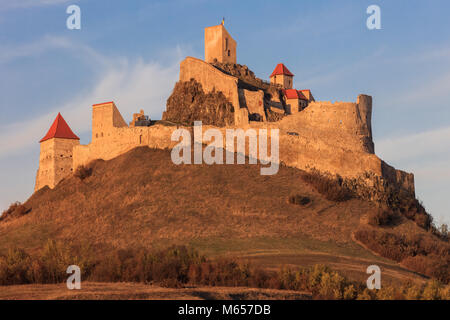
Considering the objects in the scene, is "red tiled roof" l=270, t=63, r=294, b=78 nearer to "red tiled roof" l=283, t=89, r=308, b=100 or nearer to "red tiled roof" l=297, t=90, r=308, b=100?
"red tiled roof" l=297, t=90, r=308, b=100

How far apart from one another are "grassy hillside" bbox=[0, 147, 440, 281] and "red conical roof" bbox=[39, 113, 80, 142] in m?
5.14

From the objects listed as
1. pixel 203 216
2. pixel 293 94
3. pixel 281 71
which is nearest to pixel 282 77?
pixel 281 71

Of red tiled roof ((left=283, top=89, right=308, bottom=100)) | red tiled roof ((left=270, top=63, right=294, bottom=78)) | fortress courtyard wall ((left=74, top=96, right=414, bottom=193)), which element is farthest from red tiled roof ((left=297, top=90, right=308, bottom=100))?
fortress courtyard wall ((left=74, top=96, right=414, bottom=193))

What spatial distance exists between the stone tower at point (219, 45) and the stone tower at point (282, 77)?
4.32 meters

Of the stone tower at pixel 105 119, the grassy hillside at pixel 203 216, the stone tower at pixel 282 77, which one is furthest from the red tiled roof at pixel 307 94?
the stone tower at pixel 105 119

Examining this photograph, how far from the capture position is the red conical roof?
50.6m

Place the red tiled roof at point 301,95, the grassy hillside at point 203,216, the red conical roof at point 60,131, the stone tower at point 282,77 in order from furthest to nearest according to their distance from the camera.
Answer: the stone tower at point 282,77
the red tiled roof at point 301,95
the red conical roof at point 60,131
the grassy hillside at point 203,216

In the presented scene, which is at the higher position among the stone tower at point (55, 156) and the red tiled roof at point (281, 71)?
the red tiled roof at point (281, 71)

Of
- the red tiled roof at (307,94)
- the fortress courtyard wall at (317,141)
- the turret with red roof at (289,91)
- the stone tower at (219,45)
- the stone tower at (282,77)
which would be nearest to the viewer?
the fortress courtyard wall at (317,141)

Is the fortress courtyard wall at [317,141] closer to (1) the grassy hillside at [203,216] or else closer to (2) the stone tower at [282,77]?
(1) the grassy hillside at [203,216]

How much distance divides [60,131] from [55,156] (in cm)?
244

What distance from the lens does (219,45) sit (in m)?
59.6

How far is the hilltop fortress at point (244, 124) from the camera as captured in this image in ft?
136
